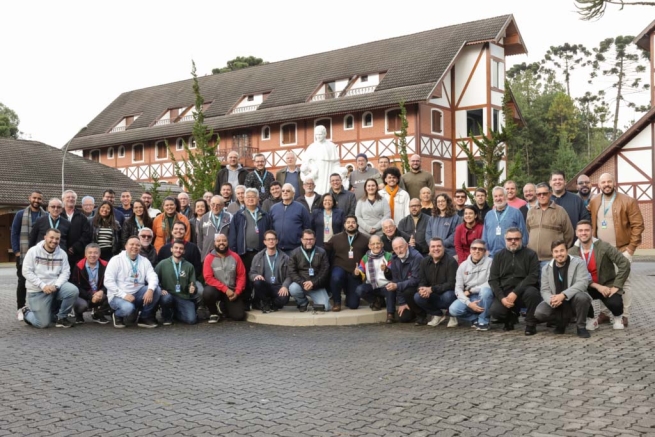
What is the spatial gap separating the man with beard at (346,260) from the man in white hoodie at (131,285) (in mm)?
2793

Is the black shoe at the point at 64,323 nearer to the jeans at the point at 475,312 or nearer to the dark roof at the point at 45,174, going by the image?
the jeans at the point at 475,312

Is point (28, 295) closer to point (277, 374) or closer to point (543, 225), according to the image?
point (277, 374)

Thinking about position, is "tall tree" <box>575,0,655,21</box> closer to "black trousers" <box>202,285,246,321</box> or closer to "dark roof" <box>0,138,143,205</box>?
"black trousers" <box>202,285,246,321</box>

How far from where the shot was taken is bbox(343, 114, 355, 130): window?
3607 centimetres

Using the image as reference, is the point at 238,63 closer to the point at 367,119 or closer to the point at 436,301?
the point at 367,119

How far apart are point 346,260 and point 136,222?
11.6 ft

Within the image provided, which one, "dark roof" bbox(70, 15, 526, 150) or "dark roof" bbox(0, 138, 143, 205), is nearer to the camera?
"dark roof" bbox(0, 138, 143, 205)

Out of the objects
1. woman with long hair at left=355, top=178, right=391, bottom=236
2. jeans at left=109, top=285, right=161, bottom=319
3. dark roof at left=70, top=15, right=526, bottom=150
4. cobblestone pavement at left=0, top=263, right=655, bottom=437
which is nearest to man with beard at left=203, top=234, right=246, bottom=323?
jeans at left=109, top=285, right=161, bottom=319

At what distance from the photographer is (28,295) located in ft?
33.6

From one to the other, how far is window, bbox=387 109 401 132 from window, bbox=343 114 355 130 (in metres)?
2.17

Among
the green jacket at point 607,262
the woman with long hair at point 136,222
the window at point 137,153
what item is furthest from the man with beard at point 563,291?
the window at point 137,153

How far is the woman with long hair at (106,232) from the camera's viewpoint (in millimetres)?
11180

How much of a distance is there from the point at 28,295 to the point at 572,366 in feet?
25.4

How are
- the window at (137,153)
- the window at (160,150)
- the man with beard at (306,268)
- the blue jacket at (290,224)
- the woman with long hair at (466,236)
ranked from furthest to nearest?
the window at (137,153), the window at (160,150), the blue jacket at (290,224), the man with beard at (306,268), the woman with long hair at (466,236)
